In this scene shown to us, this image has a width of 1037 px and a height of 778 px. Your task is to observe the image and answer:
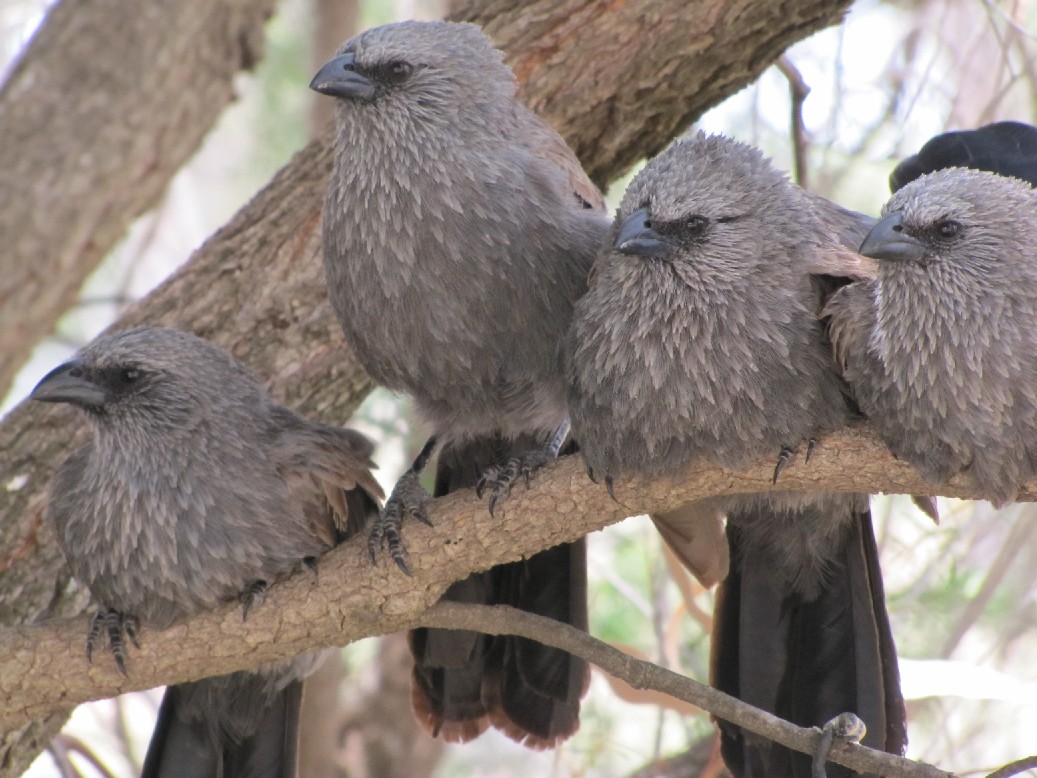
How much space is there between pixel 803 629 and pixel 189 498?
1.65 meters

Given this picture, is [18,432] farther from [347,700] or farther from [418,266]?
[347,700]

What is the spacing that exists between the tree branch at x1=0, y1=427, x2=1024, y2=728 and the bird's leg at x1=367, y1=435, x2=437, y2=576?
0.02 m

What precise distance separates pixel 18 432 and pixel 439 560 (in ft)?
5.11

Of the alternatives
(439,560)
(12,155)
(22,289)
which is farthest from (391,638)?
(439,560)

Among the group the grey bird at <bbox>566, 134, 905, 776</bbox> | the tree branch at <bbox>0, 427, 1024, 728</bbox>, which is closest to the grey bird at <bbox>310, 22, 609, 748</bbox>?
the tree branch at <bbox>0, 427, 1024, 728</bbox>

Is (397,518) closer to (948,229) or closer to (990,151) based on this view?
(948,229)

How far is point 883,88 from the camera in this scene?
5.26 m

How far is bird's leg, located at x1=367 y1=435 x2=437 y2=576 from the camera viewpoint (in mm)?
3123

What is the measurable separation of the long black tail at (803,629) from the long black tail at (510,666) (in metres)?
0.41

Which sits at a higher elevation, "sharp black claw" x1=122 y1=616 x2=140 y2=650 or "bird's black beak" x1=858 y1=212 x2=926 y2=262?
"bird's black beak" x1=858 y1=212 x2=926 y2=262

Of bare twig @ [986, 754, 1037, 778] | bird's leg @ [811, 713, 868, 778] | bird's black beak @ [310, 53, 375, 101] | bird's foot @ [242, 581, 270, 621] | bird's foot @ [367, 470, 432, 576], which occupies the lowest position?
bare twig @ [986, 754, 1037, 778]

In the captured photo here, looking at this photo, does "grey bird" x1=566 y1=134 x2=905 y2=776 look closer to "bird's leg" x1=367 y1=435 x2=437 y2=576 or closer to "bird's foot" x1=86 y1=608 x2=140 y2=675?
"bird's leg" x1=367 y1=435 x2=437 y2=576

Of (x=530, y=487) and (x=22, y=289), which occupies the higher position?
(x=22, y=289)

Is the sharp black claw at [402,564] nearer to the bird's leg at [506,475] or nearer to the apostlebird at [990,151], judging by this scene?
the bird's leg at [506,475]
